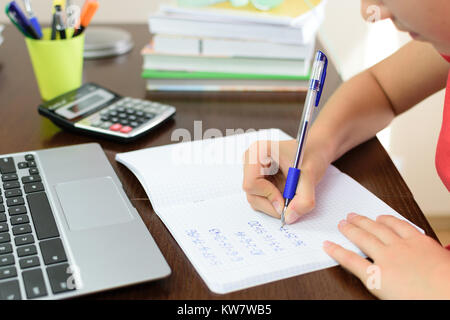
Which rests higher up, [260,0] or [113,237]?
[260,0]

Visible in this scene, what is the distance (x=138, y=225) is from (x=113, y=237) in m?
0.03

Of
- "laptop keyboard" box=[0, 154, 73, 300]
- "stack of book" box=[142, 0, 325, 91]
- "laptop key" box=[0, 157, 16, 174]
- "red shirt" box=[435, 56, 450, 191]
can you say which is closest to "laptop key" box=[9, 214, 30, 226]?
"laptop keyboard" box=[0, 154, 73, 300]

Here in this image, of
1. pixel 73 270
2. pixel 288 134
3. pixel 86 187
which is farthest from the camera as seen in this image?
pixel 288 134

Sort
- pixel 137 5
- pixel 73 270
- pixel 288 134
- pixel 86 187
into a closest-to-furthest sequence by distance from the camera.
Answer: pixel 73 270, pixel 86 187, pixel 288 134, pixel 137 5

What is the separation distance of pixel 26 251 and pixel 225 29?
534mm

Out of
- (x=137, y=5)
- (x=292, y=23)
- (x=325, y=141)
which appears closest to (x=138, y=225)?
(x=325, y=141)

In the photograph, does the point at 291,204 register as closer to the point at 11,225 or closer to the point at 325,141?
the point at 325,141

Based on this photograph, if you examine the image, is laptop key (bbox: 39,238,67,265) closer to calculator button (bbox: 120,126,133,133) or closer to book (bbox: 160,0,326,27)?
calculator button (bbox: 120,126,133,133)

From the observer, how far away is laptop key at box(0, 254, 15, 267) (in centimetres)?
46

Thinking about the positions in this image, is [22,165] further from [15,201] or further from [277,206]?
[277,206]

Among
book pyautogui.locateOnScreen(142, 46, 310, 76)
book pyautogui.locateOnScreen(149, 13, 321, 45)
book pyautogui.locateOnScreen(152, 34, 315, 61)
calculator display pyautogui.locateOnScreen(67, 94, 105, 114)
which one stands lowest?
calculator display pyautogui.locateOnScreen(67, 94, 105, 114)

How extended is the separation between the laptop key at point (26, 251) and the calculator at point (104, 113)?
270 millimetres

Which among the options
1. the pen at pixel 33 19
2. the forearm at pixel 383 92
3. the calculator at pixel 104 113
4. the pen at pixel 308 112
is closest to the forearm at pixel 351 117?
the forearm at pixel 383 92

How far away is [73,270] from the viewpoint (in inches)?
18.0
